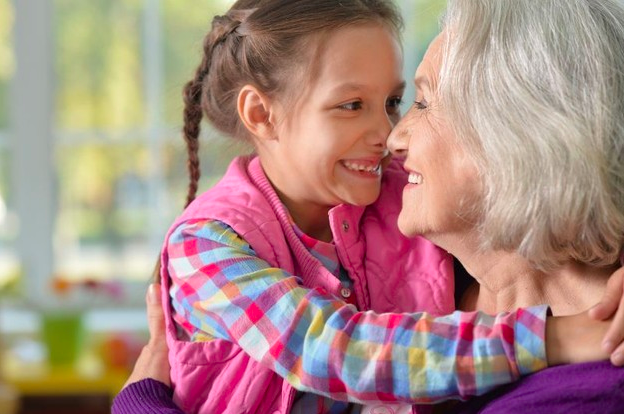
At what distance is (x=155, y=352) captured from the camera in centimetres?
181

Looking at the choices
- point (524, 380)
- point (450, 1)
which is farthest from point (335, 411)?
point (450, 1)

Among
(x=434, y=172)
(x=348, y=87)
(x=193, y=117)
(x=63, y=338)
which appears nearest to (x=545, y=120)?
(x=434, y=172)

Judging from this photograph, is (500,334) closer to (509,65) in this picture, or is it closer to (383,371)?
(383,371)

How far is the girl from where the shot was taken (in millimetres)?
1427

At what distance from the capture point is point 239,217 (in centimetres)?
165

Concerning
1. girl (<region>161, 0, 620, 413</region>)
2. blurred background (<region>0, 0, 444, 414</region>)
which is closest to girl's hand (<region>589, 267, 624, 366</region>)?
girl (<region>161, 0, 620, 413</region>)

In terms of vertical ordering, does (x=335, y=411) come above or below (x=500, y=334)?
below

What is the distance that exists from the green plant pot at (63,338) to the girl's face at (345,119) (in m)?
2.50

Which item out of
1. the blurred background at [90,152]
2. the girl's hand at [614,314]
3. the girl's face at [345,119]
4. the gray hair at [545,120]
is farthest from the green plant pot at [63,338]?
the girl's hand at [614,314]

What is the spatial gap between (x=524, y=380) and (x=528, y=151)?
316 millimetres

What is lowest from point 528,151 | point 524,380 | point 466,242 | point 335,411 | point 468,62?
point 335,411

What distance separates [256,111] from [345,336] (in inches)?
22.4

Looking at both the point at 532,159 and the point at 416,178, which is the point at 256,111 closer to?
the point at 416,178

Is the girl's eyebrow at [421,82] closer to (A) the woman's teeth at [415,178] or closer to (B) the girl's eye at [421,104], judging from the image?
(B) the girl's eye at [421,104]
